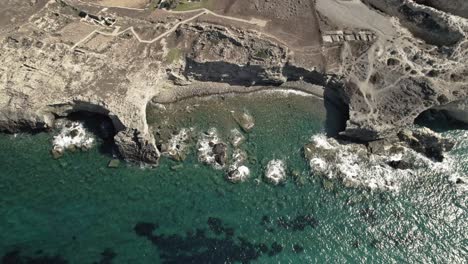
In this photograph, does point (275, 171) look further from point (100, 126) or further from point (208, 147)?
point (100, 126)

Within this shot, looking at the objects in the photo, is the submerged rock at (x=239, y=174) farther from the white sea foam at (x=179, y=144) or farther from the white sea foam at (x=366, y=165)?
the white sea foam at (x=366, y=165)

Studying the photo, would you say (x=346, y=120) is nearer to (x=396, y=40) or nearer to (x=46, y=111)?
(x=396, y=40)

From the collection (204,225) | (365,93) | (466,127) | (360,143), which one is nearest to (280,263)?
(204,225)

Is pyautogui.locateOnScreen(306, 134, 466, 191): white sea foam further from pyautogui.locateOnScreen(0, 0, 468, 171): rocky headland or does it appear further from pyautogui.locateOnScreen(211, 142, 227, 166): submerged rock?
pyautogui.locateOnScreen(211, 142, 227, 166): submerged rock

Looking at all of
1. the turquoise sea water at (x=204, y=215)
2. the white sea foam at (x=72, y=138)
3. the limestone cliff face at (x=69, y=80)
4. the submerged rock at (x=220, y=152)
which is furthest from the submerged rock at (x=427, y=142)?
the white sea foam at (x=72, y=138)

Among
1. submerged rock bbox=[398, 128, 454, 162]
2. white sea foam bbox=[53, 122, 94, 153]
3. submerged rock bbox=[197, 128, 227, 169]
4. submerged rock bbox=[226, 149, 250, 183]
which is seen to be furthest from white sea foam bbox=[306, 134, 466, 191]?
white sea foam bbox=[53, 122, 94, 153]

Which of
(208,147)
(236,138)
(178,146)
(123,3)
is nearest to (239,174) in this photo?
(236,138)
